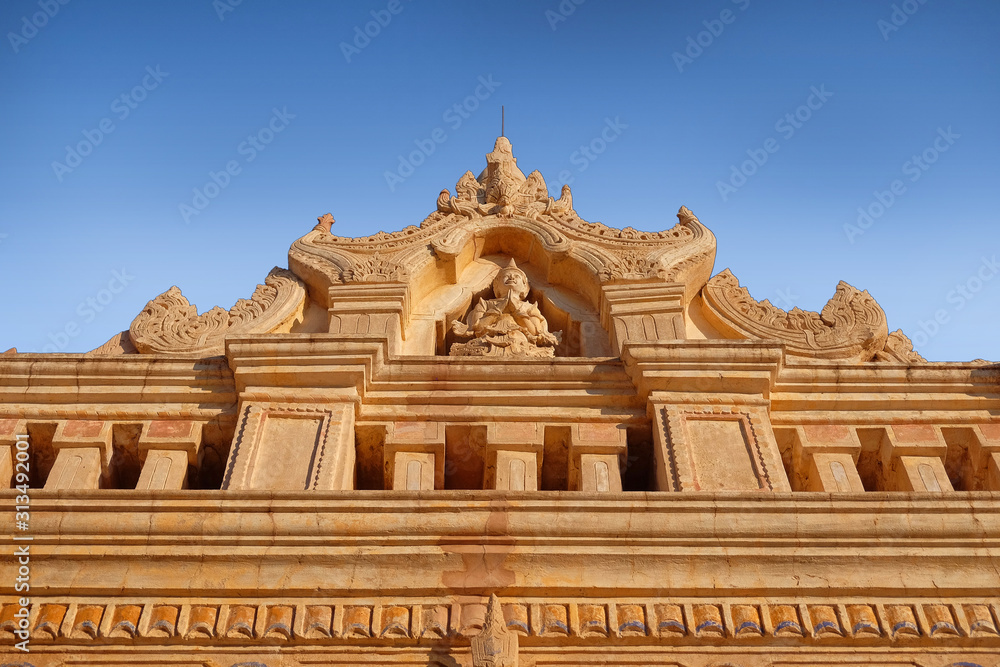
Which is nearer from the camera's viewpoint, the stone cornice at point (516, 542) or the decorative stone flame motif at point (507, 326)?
the stone cornice at point (516, 542)

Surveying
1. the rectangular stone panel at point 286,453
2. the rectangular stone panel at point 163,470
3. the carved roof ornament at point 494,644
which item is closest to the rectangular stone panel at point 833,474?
the carved roof ornament at point 494,644

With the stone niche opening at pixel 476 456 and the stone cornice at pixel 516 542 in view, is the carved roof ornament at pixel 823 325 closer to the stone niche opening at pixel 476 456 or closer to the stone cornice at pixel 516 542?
the stone niche opening at pixel 476 456

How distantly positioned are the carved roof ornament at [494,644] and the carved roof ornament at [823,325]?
227 inches

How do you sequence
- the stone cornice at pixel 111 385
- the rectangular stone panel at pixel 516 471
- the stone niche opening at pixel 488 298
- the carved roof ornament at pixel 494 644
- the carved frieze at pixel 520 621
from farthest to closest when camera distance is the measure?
the stone niche opening at pixel 488 298 < the stone cornice at pixel 111 385 < the rectangular stone panel at pixel 516 471 < the carved frieze at pixel 520 621 < the carved roof ornament at pixel 494 644

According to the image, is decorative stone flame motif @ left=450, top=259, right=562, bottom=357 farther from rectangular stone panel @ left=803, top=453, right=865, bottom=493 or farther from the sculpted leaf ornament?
rectangular stone panel @ left=803, top=453, right=865, bottom=493

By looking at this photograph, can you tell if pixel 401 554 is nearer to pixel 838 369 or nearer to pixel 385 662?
pixel 385 662

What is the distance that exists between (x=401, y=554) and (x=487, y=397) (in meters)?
3.01

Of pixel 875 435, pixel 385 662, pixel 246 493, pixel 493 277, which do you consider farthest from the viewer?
pixel 493 277

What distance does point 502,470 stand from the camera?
12.3 meters

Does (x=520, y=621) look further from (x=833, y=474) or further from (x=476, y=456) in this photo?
(x=833, y=474)

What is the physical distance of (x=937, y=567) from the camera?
10203mm

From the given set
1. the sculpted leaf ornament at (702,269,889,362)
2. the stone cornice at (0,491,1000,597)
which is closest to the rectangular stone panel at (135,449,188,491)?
the stone cornice at (0,491,1000,597)

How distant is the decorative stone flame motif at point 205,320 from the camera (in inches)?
556

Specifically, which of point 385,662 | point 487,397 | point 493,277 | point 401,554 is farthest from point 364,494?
point 493,277
